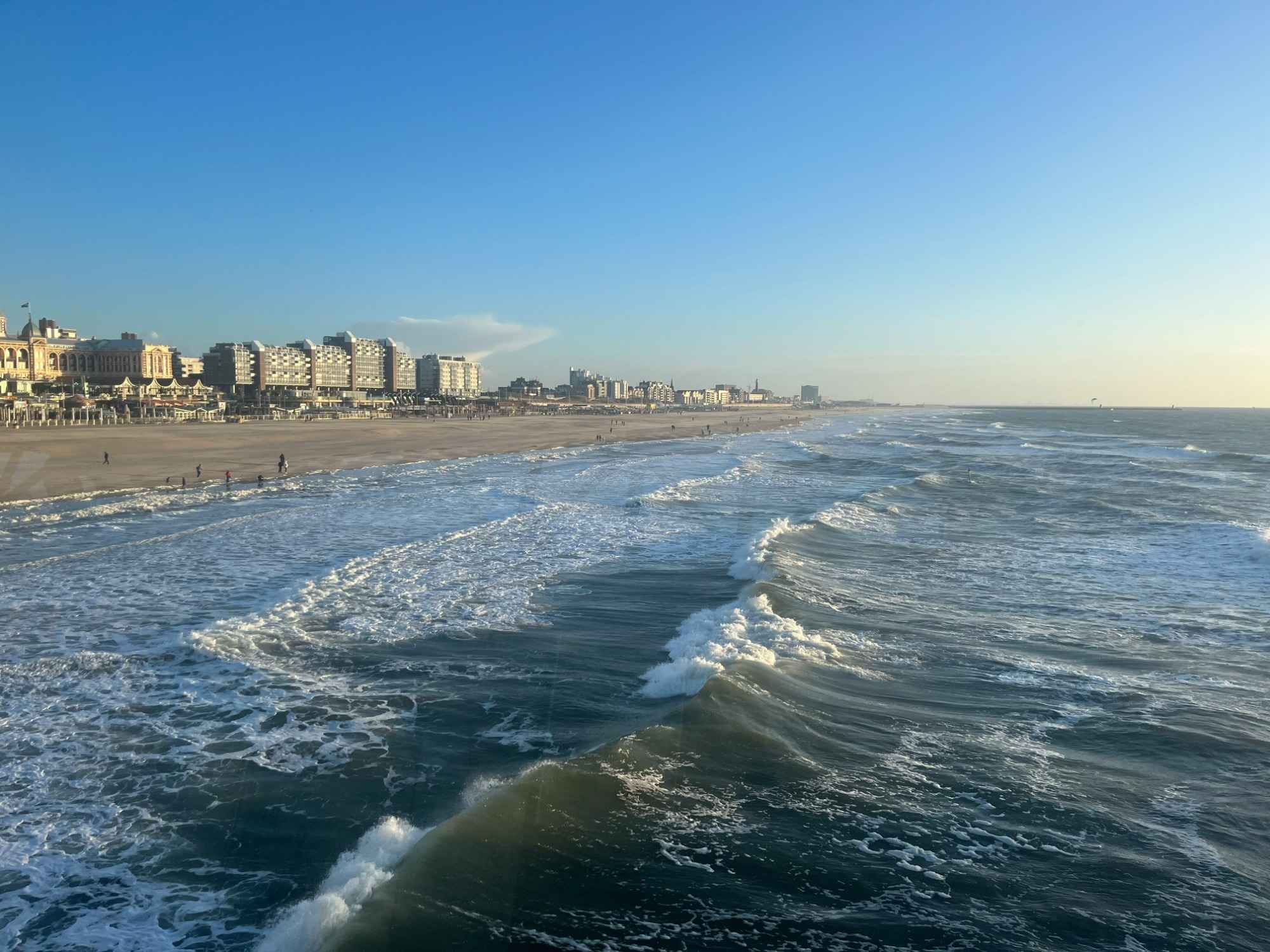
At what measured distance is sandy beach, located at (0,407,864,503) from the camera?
31.4 metres

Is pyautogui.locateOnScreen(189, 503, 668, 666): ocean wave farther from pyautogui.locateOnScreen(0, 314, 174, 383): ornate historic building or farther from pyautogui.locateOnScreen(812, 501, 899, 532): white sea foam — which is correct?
pyautogui.locateOnScreen(0, 314, 174, 383): ornate historic building

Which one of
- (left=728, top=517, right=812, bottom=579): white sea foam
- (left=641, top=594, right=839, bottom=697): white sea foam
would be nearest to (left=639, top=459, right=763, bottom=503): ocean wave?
(left=728, top=517, right=812, bottom=579): white sea foam

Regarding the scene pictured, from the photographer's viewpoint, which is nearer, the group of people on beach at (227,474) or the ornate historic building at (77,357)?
the group of people on beach at (227,474)

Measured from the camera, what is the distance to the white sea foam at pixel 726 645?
30.7 feet

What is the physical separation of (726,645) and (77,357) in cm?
13655

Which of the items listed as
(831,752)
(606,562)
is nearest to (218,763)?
(831,752)

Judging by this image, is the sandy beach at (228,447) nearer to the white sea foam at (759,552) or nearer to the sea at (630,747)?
the sea at (630,747)

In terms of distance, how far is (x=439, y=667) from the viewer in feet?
32.7

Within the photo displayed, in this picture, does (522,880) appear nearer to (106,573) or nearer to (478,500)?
(106,573)

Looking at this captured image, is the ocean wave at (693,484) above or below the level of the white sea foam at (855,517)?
above

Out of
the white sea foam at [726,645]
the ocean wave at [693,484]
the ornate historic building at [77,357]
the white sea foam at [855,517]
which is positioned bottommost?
the white sea foam at [726,645]

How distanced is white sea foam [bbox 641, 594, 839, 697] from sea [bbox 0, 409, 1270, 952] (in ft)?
0.27

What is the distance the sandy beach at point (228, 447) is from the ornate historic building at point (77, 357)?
44883mm

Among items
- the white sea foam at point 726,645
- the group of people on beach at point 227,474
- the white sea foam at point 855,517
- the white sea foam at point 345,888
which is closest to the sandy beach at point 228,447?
the group of people on beach at point 227,474
